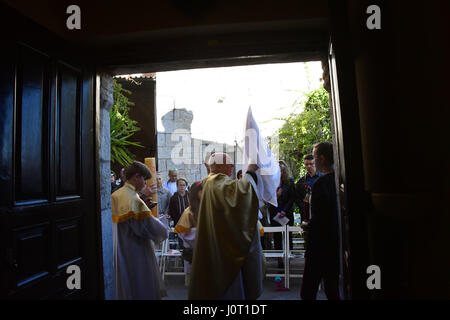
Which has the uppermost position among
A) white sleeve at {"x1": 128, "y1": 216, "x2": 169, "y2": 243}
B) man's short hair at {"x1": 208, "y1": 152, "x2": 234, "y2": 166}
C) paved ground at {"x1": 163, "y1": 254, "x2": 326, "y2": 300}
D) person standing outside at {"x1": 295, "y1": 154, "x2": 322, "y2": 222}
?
man's short hair at {"x1": 208, "y1": 152, "x2": 234, "y2": 166}

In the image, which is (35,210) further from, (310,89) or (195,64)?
(310,89)

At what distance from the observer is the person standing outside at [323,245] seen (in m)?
2.96

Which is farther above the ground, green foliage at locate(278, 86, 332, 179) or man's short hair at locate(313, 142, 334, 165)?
green foliage at locate(278, 86, 332, 179)

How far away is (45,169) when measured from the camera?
2312mm

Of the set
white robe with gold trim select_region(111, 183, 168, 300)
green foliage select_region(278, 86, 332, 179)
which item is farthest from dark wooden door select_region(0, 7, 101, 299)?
green foliage select_region(278, 86, 332, 179)

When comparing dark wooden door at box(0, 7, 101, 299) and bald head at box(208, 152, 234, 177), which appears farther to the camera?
bald head at box(208, 152, 234, 177)

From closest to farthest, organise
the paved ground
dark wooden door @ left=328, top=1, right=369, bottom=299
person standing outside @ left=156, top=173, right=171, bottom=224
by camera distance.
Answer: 1. dark wooden door @ left=328, top=1, right=369, bottom=299
2. the paved ground
3. person standing outside @ left=156, top=173, right=171, bottom=224

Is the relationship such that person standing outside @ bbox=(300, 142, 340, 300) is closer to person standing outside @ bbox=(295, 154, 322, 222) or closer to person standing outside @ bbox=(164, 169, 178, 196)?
person standing outside @ bbox=(295, 154, 322, 222)

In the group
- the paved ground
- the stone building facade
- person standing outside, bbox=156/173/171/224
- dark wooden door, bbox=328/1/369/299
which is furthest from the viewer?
the stone building facade

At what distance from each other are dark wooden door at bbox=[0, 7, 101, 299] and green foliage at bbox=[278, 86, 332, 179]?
570 centimetres

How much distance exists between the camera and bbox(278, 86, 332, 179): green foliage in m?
7.49

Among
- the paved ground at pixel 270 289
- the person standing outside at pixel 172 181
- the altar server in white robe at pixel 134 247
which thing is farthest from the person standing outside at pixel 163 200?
the altar server in white robe at pixel 134 247

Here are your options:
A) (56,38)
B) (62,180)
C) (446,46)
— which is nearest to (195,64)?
(56,38)

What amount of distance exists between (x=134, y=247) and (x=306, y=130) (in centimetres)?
594
